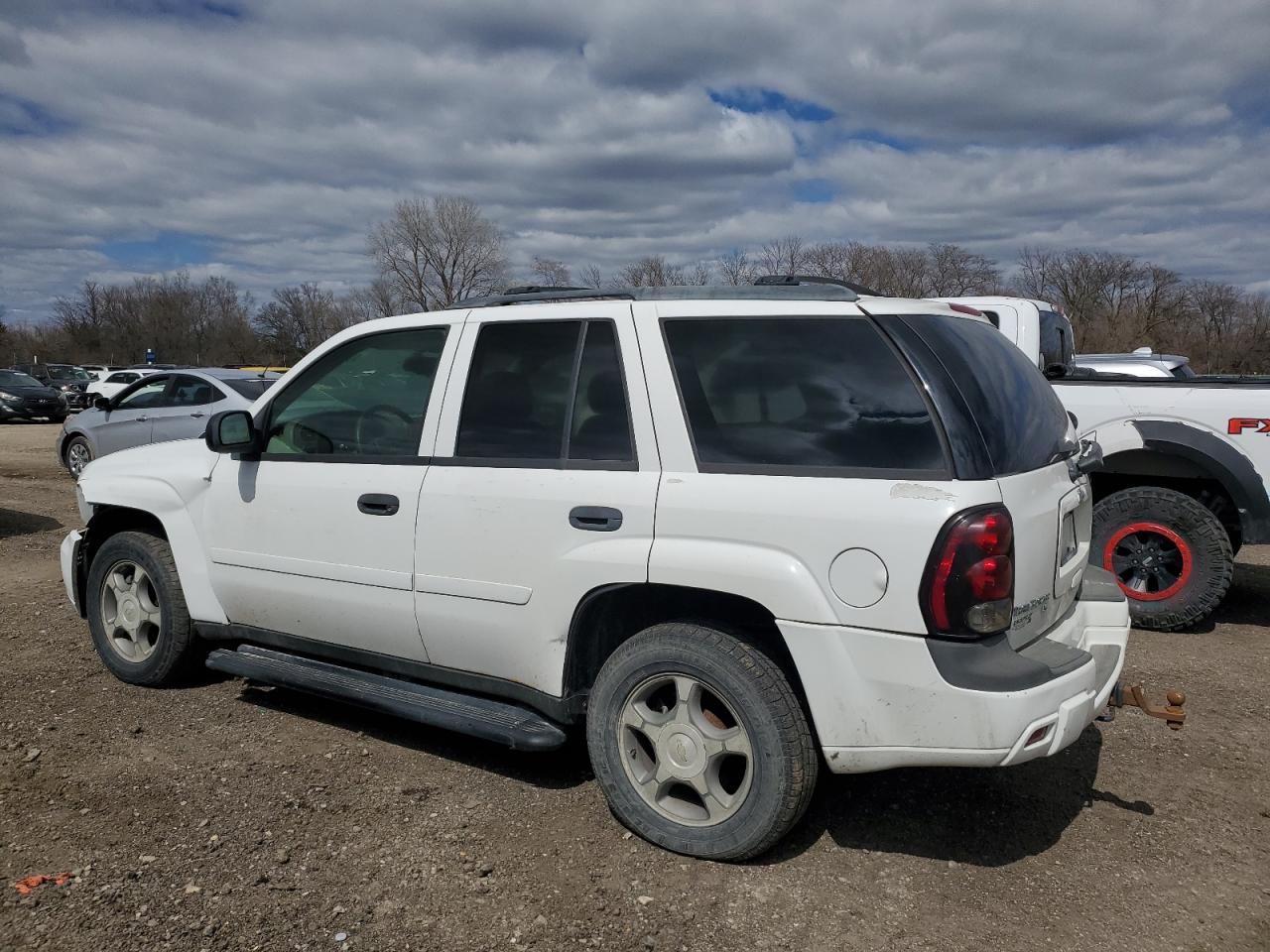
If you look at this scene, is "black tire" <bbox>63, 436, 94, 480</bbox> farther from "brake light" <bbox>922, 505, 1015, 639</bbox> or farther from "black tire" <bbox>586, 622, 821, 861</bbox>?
"brake light" <bbox>922, 505, 1015, 639</bbox>

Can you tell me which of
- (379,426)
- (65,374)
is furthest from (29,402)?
(379,426)

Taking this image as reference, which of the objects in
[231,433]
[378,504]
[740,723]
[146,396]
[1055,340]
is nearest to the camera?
[740,723]

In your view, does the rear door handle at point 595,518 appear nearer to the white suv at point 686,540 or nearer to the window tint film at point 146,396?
the white suv at point 686,540

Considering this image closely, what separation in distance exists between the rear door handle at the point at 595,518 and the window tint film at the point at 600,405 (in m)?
0.20

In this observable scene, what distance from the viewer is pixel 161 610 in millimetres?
4754

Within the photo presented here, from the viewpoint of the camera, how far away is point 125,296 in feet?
260

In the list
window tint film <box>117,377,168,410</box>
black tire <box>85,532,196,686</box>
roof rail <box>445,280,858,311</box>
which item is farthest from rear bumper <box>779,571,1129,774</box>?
window tint film <box>117,377,168,410</box>

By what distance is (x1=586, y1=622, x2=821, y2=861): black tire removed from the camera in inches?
122

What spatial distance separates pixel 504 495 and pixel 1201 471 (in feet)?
16.1

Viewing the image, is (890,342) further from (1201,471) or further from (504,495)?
(1201,471)

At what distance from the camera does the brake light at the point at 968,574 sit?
9.39 ft

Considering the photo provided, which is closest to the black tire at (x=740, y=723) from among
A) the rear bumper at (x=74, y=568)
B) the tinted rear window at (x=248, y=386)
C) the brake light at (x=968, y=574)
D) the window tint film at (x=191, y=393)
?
the brake light at (x=968, y=574)

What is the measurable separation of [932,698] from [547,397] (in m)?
1.74

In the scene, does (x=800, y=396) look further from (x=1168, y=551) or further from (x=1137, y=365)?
(x=1137, y=365)
